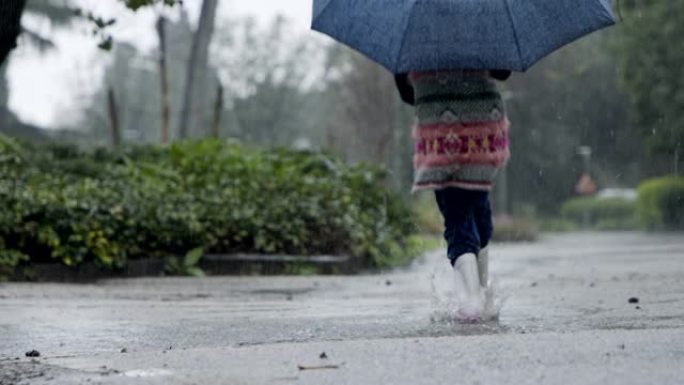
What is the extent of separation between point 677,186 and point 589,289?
33930mm

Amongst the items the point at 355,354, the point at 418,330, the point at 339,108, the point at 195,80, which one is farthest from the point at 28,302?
the point at 339,108

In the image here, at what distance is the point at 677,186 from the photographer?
42.9 m

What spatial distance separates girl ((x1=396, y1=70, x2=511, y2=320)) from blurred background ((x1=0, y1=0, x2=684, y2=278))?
5.86 ft

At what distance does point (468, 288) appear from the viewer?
22.3 ft

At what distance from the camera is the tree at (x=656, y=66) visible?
1673 inches

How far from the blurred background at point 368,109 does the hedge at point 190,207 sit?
0.43ft

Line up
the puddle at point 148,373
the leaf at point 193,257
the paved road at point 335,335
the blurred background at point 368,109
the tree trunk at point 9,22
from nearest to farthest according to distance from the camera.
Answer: the paved road at point 335,335 < the puddle at point 148,373 < the tree trunk at point 9,22 < the leaf at point 193,257 < the blurred background at point 368,109

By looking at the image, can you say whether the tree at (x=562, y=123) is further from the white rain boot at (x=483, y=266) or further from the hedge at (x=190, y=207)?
the white rain boot at (x=483, y=266)

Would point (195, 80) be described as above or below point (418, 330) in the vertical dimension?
above

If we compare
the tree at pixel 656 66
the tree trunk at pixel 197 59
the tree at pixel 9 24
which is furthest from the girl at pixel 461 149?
the tree at pixel 656 66

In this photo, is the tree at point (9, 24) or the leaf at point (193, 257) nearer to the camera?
the tree at point (9, 24)

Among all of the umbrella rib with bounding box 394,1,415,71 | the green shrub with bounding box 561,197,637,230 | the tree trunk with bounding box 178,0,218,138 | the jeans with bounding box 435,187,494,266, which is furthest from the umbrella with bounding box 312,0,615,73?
the green shrub with bounding box 561,197,637,230

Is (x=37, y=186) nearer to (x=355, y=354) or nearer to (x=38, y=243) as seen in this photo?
(x=38, y=243)

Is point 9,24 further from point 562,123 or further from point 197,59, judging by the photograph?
point 562,123
